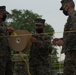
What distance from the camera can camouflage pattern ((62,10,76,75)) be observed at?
26.9ft

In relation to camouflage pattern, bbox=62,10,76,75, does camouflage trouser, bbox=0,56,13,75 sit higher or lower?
lower

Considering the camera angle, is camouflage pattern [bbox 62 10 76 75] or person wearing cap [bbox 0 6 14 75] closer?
camouflage pattern [bbox 62 10 76 75]

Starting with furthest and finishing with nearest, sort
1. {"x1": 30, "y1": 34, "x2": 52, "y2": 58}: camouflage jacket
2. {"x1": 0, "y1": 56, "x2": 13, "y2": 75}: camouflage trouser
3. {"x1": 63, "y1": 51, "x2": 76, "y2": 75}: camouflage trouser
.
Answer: {"x1": 30, "y1": 34, "x2": 52, "y2": 58}: camouflage jacket → {"x1": 0, "y1": 56, "x2": 13, "y2": 75}: camouflage trouser → {"x1": 63, "y1": 51, "x2": 76, "y2": 75}: camouflage trouser

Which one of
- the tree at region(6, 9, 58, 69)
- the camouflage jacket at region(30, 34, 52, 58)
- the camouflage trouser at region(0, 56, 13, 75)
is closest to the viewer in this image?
the camouflage trouser at region(0, 56, 13, 75)

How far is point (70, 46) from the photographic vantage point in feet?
27.1

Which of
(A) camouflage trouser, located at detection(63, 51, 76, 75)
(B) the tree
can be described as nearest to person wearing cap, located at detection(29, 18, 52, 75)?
(A) camouflage trouser, located at detection(63, 51, 76, 75)

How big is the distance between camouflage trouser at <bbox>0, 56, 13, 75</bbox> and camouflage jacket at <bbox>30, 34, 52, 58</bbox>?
1.38 metres

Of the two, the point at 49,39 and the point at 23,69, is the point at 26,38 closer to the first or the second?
the point at 49,39

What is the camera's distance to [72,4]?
8367 mm

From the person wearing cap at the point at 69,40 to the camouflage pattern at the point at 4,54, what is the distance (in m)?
1.52

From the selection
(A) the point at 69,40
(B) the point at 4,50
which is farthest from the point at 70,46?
(B) the point at 4,50

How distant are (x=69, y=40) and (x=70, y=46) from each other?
129mm

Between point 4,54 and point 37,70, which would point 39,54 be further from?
point 4,54

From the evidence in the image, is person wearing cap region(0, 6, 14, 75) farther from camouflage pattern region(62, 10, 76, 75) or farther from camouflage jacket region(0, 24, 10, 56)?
camouflage pattern region(62, 10, 76, 75)
